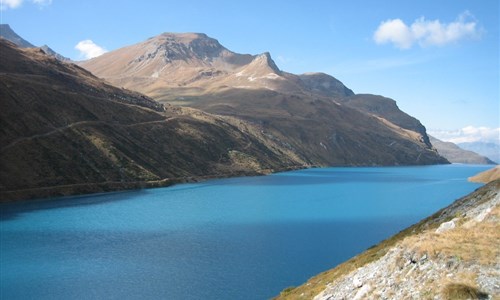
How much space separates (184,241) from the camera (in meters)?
78.4

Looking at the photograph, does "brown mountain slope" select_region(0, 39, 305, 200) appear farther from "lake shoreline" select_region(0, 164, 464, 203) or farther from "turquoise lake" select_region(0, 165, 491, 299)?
"turquoise lake" select_region(0, 165, 491, 299)

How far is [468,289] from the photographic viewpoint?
2211cm

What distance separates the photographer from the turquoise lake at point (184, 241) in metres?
54.2

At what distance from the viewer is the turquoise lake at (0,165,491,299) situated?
54.2 meters

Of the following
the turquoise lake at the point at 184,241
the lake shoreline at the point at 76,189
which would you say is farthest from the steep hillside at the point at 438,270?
the lake shoreline at the point at 76,189

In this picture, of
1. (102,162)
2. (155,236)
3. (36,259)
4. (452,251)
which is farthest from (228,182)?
(452,251)

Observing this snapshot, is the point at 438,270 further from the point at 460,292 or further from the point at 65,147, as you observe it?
the point at 65,147

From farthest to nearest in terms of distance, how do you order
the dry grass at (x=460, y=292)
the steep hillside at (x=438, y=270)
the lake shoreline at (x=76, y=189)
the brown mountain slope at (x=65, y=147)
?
the brown mountain slope at (x=65, y=147)
the lake shoreline at (x=76, y=189)
the steep hillside at (x=438, y=270)
the dry grass at (x=460, y=292)

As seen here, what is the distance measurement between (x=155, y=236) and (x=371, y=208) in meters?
65.7

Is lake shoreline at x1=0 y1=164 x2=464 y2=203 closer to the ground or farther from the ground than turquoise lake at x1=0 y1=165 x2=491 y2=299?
farther from the ground

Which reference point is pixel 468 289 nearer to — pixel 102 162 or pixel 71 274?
pixel 71 274

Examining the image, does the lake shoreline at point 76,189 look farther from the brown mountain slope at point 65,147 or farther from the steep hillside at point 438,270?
the steep hillside at point 438,270

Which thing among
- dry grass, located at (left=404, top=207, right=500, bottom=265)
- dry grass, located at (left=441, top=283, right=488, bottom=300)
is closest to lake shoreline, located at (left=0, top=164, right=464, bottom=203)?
dry grass, located at (left=404, top=207, right=500, bottom=265)

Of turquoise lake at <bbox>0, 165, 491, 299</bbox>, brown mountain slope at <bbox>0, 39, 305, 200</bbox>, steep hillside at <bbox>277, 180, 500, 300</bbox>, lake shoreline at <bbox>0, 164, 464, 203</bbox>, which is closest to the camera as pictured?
steep hillside at <bbox>277, 180, 500, 300</bbox>
